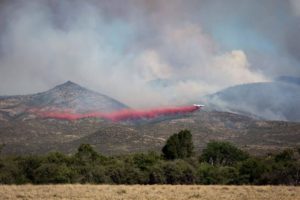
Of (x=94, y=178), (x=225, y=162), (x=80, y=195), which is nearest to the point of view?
(x=80, y=195)

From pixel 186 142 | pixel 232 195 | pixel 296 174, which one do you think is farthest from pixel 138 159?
pixel 232 195

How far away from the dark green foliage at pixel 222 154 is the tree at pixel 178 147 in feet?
37.5

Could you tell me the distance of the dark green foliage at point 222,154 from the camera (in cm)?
11453

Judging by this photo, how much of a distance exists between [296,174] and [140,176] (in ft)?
81.5

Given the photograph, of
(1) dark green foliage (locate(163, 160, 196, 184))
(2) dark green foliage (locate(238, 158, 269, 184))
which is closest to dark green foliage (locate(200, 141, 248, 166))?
(2) dark green foliage (locate(238, 158, 269, 184))

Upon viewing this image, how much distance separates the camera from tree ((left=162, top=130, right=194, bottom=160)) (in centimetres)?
10056

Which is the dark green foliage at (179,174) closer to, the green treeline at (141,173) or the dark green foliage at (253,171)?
→ the green treeline at (141,173)

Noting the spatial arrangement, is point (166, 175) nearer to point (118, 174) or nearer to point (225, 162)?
point (118, 174)

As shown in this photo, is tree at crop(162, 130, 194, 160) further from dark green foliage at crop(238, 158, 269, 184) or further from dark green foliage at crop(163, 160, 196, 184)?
dark green foliage at crop(163, 160, 196, 184)

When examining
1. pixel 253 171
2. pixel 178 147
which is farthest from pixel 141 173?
pixel 178 147

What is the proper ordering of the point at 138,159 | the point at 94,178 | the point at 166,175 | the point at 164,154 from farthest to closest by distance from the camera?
the point at 164,154, the point at 138,159, the point at 166,175, the point at 94,178

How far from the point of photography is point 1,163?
2921 inches

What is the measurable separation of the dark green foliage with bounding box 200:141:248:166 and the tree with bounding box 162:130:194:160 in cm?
1142

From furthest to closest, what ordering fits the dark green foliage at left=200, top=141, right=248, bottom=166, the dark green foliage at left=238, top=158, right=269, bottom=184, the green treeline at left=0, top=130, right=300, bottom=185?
the dark green foliage at left=200, top=141, right=248, bottom=166
the dark green foliage at left=238, top=158, right=269, bottom=184
the green treeline at left=0, top=130, right=300, bottom=185
